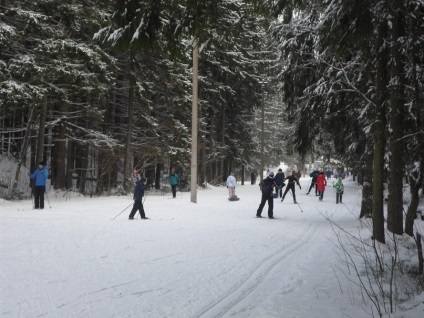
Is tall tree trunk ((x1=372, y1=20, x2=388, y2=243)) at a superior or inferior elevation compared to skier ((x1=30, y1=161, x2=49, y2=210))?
superior

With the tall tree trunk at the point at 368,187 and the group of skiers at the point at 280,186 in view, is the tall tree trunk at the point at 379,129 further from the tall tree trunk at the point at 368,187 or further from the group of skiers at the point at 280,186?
the group of skiers at the point at 280,186

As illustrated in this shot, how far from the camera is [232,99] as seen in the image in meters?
36.5

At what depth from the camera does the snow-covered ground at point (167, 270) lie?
17.6 ft

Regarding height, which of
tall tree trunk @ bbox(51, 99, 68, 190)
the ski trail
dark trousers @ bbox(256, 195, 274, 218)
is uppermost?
tall tree trunk @ bbox(51, 99, 68, 190)

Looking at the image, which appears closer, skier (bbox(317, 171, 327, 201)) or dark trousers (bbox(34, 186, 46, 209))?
dark trousers (bbox(34, 186, 46, 209))

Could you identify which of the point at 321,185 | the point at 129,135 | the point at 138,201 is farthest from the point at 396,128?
the point at 129,135

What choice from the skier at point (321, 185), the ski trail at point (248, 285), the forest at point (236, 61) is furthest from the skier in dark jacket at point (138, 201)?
the skier at point (321, 185)

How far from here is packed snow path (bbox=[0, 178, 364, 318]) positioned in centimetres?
537

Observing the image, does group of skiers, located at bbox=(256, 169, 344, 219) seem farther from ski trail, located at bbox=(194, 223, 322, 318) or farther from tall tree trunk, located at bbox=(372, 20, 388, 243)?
tall tree trunk, located at bbox=(372, 20, 388, 243)

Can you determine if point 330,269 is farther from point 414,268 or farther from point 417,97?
point 417,97

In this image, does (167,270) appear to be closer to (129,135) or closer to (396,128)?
(396,128)

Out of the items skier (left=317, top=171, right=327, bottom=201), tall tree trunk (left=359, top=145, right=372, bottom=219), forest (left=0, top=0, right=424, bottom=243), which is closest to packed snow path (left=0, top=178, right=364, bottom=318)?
forest (left=0, top=0, right=424, bottom=243)

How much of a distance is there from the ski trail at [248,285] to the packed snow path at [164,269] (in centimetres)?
1

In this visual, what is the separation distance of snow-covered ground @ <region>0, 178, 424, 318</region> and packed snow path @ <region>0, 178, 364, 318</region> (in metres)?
0.02
